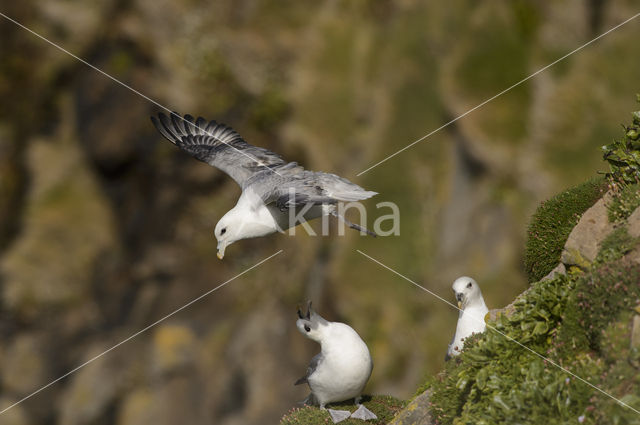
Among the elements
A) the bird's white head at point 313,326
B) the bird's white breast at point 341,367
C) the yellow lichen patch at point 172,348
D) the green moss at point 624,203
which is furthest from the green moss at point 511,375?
the yellow lichen patch at point 172,348

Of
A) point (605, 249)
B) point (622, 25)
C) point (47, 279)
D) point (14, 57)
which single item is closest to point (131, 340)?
point (47, 279)

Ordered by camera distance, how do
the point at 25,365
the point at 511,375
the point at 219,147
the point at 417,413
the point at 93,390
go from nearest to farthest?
1. the point at 511,375
2. the point at 417,413
3. the point at 219,147
4. the point at 93,390
5. the point at 25,365

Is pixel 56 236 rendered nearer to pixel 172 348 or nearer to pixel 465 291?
pixel 172 348

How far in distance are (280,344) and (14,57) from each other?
13.0m

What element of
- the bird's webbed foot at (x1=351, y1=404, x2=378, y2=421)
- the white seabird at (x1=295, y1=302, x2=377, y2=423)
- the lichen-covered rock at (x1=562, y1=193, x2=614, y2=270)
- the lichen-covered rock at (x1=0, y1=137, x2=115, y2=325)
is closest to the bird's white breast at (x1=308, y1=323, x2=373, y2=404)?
the white seabird at (x1=295, y1=302, x2=377, y2=423)

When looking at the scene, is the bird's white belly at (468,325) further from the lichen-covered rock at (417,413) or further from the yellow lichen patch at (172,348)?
the yellow lichen patch at (172,348)

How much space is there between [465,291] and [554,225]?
157cm

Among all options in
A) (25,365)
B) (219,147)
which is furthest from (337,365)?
(25,365)

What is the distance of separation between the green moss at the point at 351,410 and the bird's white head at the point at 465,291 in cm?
162

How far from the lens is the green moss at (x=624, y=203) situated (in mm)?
7094

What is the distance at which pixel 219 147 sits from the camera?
11.2 meters

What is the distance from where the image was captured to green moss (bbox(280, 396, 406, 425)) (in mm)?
8625

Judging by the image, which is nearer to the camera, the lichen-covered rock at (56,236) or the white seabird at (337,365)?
the white seabird at (337,365)

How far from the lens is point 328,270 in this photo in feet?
68.2
